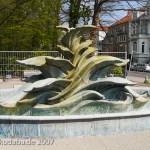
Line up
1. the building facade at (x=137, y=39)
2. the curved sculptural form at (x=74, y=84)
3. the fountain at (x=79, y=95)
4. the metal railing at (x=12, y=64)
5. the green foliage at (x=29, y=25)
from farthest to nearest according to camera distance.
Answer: the building facade at (x=137, y=39) → the green foliage at (x=29, y=25) → the metal railing at (x=12, y=64) → the curved sculptural form at (x=74, y=84) → the fountain at (x=79, y=95)

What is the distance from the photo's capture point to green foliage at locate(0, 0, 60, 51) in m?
30.8

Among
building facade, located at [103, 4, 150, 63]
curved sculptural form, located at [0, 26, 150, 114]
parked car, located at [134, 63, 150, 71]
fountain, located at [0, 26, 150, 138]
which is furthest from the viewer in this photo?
building facade, located at [103, 4, 150, 63]

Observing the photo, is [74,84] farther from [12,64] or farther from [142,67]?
[142,67]

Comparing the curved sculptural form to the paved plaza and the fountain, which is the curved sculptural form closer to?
the fountain

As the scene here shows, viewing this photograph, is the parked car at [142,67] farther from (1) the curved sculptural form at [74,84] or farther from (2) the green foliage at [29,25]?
(1) the curved sculptural form at [74,84]

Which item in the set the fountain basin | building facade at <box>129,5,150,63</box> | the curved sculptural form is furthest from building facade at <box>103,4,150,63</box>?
the fountain basin

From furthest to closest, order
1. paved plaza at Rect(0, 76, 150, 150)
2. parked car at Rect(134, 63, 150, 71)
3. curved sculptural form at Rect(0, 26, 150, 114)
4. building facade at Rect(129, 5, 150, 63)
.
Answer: building facade at Rect(129, 5, 150, 63)
parked car at Rect(134, 63, 150, 71)
curved sculptural form at Rect(0, 26, 150, 114)
paved plaza at Rect(0, 76, 150, 150)

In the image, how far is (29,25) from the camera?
31.0 metres

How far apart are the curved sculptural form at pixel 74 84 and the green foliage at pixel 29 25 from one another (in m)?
20.7

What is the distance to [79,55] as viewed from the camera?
1037cm

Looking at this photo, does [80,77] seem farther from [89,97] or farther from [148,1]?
[148,1]

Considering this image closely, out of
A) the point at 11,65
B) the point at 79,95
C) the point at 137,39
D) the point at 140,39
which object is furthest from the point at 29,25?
the point at 137,39

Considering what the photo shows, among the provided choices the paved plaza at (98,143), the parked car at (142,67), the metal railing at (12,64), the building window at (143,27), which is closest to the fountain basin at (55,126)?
the paved plaza at (98,143)

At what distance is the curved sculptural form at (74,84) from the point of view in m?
9.46
